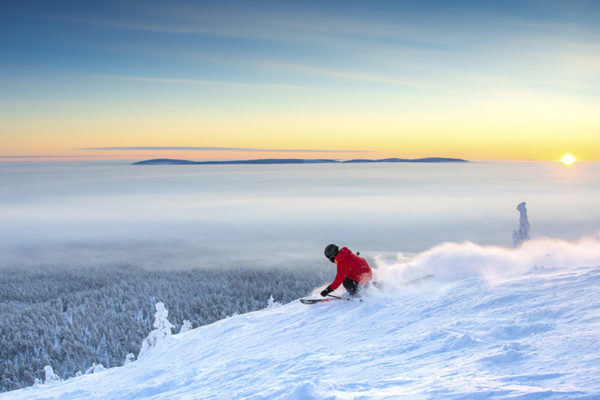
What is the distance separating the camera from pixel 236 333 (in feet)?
37.7

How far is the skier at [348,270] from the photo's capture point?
11125mm

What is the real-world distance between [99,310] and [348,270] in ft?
223

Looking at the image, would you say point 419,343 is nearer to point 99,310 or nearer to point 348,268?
point 348,268

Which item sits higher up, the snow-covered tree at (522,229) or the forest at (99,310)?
the snow-covered tree at (522,229)

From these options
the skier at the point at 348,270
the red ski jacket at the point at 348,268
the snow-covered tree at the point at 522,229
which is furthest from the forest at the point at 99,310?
the red ski jacket at the point at 348,268

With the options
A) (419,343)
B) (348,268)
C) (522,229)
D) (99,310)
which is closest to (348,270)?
(348,268)

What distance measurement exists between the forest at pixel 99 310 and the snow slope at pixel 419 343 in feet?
161

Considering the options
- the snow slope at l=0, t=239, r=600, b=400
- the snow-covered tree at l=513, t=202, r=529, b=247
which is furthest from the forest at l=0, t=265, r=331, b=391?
the snow slope at l=0, t=239, r=600, b=400

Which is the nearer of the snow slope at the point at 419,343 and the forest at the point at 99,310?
the snow slope at the point at 419,343

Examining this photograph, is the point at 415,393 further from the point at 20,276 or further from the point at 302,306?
the point at 20,276

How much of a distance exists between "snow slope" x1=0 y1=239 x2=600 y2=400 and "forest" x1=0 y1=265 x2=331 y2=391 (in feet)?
161

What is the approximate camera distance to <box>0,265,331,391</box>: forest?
5286cm

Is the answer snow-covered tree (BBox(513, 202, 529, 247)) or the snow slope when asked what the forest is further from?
the snow slope

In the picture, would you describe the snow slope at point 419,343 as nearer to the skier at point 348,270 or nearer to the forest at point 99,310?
the skier at point 348,270
